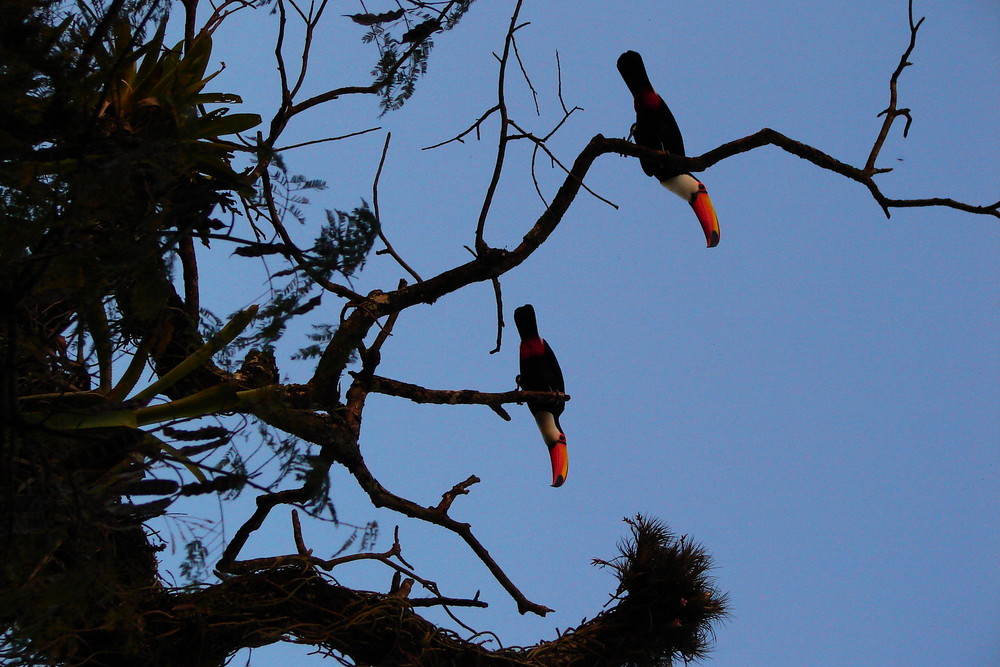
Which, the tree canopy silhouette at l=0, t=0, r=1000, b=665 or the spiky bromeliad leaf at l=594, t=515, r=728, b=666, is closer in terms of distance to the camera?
the tree canopy silhouette at l=0, t=0, r=1000, b=665

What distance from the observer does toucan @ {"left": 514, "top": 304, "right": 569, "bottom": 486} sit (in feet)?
11.2

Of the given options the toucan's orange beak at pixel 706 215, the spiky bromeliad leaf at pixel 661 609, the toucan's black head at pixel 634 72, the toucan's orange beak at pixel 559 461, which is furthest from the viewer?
the toucan's black head at pixel 634 72

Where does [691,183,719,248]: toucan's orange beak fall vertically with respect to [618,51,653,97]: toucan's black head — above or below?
below

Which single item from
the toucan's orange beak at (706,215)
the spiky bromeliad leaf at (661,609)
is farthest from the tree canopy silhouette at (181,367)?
the toucan's orange beak at (706,215)

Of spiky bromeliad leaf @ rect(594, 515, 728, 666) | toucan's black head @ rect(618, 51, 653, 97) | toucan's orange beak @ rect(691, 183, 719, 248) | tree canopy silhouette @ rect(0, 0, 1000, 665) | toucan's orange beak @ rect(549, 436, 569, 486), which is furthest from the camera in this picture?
toucan's black head @ rect(618, 51, 653, 97)

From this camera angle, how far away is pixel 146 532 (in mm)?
1962

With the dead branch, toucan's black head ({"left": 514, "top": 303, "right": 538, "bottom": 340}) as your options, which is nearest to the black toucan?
toucan's black head ({"left": 514, "top": 303, "right": 538, "bottom": 340})

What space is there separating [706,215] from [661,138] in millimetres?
375

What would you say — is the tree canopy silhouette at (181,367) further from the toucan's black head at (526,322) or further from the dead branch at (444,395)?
the toucan's black head at (526,322)

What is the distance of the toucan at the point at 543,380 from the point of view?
3.40 meters

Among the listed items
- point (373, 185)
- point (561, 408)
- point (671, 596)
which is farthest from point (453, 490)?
point (561, 408)

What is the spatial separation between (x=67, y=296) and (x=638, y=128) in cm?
256

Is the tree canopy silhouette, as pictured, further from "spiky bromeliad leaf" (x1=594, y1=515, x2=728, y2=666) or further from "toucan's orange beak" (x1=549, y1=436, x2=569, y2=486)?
"toucan's orange beak" (x1=549, y1=436, x2=569, y2=486)

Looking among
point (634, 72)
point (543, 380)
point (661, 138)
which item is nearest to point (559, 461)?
point (543, 380)
